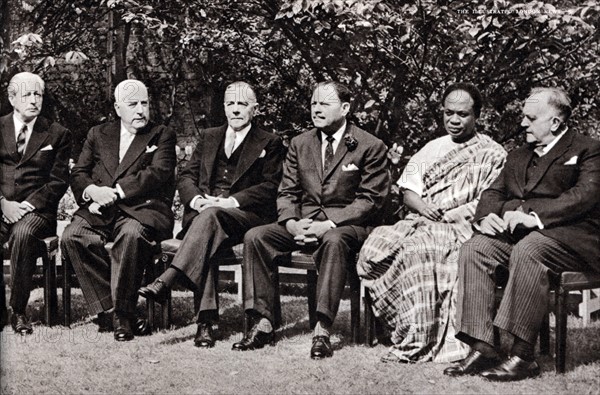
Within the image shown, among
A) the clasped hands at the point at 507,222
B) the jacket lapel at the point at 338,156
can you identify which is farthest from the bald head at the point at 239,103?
the clasped hands at the point at 507,222

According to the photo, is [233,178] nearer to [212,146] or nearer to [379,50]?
[212,146]

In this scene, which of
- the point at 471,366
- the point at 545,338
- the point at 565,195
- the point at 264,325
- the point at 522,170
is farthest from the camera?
the point at 264,325

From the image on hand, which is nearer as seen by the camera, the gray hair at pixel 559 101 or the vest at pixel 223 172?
the gray hair at pixel 559 101

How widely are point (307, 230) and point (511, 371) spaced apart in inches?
70.3

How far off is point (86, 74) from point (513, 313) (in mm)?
6739

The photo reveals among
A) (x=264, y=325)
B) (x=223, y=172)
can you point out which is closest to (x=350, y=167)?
(x=223, y=172)

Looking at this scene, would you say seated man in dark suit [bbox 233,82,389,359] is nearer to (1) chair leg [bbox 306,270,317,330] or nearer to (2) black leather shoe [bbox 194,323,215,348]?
(2) black leather shoe [bbox 194,323,215,348]

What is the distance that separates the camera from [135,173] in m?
6.58

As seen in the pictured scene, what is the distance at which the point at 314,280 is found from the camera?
640 centimetres

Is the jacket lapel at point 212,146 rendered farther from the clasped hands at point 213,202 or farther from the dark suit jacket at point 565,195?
the dark suit jacket at point 565,195

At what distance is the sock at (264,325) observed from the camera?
580 centimetres

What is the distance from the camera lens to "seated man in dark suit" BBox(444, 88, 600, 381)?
4.96 metres

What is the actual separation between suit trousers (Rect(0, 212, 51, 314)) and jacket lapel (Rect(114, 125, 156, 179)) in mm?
760

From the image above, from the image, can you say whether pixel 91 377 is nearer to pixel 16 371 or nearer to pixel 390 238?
pixel 16 371
